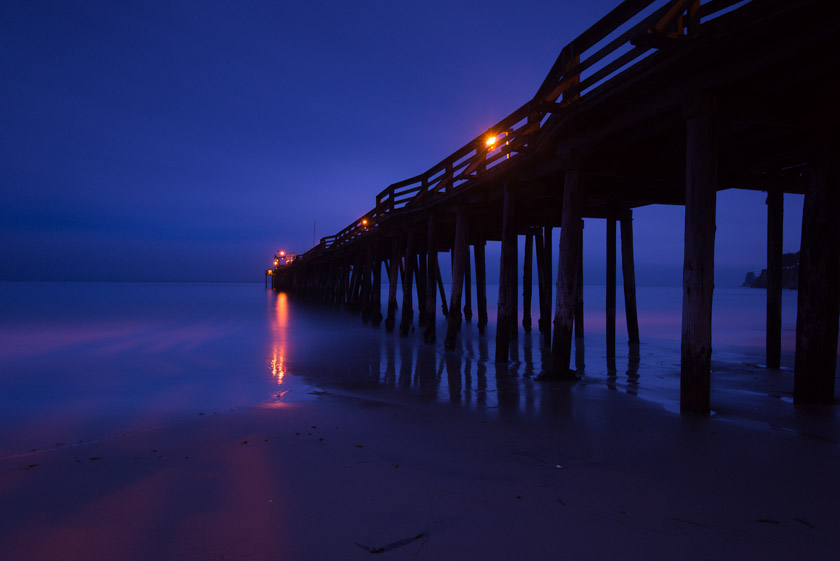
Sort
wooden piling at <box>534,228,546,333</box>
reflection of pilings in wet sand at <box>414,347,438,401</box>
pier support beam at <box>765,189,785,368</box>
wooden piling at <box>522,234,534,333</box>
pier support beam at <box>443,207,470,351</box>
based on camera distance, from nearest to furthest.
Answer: reflection of pilings in wet sand at <box>414,347,438,401</box> → pier support beam at <box>765,189,785,368</box> → pier support beam at <box>443,207,470,351</box> → wooden piling at <box>534,228,546,333</box> → wooden piling at <box>522,234,534,333</box>

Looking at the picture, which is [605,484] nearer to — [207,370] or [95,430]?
[95,430]

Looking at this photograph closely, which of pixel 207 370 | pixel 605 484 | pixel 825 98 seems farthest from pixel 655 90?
pixel 207 370

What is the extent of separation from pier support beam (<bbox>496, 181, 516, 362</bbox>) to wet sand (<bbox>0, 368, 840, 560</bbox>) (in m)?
3.96

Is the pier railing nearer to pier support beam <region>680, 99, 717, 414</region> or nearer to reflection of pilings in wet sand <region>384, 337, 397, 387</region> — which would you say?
pier support beam <region>680, 99, 717, 414</region>

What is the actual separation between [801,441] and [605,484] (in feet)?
6.96

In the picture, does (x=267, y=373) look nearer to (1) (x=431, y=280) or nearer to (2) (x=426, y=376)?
(2) (x=426, y=376)

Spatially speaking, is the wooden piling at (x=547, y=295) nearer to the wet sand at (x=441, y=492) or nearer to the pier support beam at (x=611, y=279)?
the pier support beam at (x=611, y=279)

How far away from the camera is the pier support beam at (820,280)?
15.8 ft

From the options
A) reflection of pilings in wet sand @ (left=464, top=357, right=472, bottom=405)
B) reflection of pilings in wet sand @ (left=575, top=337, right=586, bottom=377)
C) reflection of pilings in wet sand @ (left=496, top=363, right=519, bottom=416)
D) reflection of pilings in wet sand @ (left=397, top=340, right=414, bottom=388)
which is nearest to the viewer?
reflection of pilings in wet sand @ (left=496, top=363, right=519, bottom=416)

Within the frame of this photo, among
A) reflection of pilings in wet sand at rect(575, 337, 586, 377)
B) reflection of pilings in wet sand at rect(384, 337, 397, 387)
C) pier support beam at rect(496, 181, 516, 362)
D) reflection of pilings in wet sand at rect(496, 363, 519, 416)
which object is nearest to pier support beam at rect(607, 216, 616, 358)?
reflection of pilings in wet sand at rect(575, 337, 586, 377)

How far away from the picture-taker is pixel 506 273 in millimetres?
8547

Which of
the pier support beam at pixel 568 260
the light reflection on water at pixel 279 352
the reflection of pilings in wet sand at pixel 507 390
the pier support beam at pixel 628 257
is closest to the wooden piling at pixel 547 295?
the pier support beam at pixel 628 257

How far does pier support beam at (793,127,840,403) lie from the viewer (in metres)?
4.82

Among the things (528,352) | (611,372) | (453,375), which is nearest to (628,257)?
(528,352)
